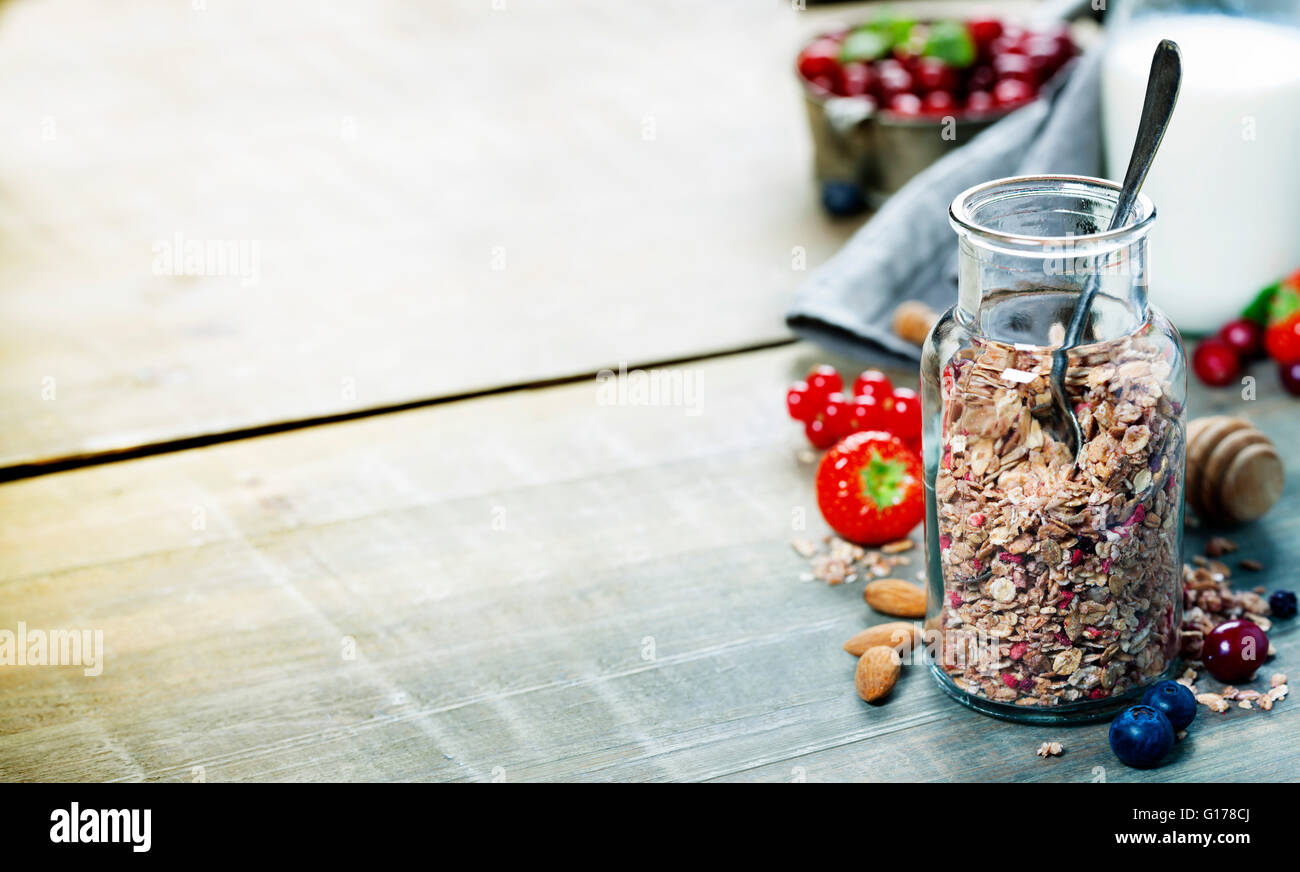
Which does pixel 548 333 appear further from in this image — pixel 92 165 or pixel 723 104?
pixel 92 165

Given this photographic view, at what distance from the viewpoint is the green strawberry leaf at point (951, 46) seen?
1.28m

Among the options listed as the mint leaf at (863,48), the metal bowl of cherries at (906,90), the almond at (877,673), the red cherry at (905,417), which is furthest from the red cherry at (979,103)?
the almond at (877,673)

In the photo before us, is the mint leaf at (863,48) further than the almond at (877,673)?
Yes

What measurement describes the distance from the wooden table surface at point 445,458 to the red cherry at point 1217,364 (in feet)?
0.09

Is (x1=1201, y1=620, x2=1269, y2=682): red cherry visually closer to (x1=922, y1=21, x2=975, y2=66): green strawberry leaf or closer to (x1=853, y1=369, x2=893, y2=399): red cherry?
(x1=853, y1=369, x2=893, y2=399): red cherry

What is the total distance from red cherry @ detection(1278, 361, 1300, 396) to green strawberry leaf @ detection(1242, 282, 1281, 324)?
50 millimetres

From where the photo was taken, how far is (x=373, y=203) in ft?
4.60

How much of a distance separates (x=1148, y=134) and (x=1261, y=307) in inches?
17.8

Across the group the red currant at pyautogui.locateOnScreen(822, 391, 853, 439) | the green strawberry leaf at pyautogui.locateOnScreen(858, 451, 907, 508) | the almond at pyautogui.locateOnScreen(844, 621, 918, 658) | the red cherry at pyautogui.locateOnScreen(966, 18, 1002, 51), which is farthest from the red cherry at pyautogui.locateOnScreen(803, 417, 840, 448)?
the red cherry at pyautogui.locateOnScreen(966, 18, 1002, 51)

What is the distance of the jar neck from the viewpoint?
652mm

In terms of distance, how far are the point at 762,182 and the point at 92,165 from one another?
30.1 inches

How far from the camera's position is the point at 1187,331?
108 cm

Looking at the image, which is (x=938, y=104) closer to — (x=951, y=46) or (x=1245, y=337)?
(x=951, y=46)

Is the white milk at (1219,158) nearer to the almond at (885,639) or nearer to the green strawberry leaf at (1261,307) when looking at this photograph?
the green strawberry leaf at (1261,307)
